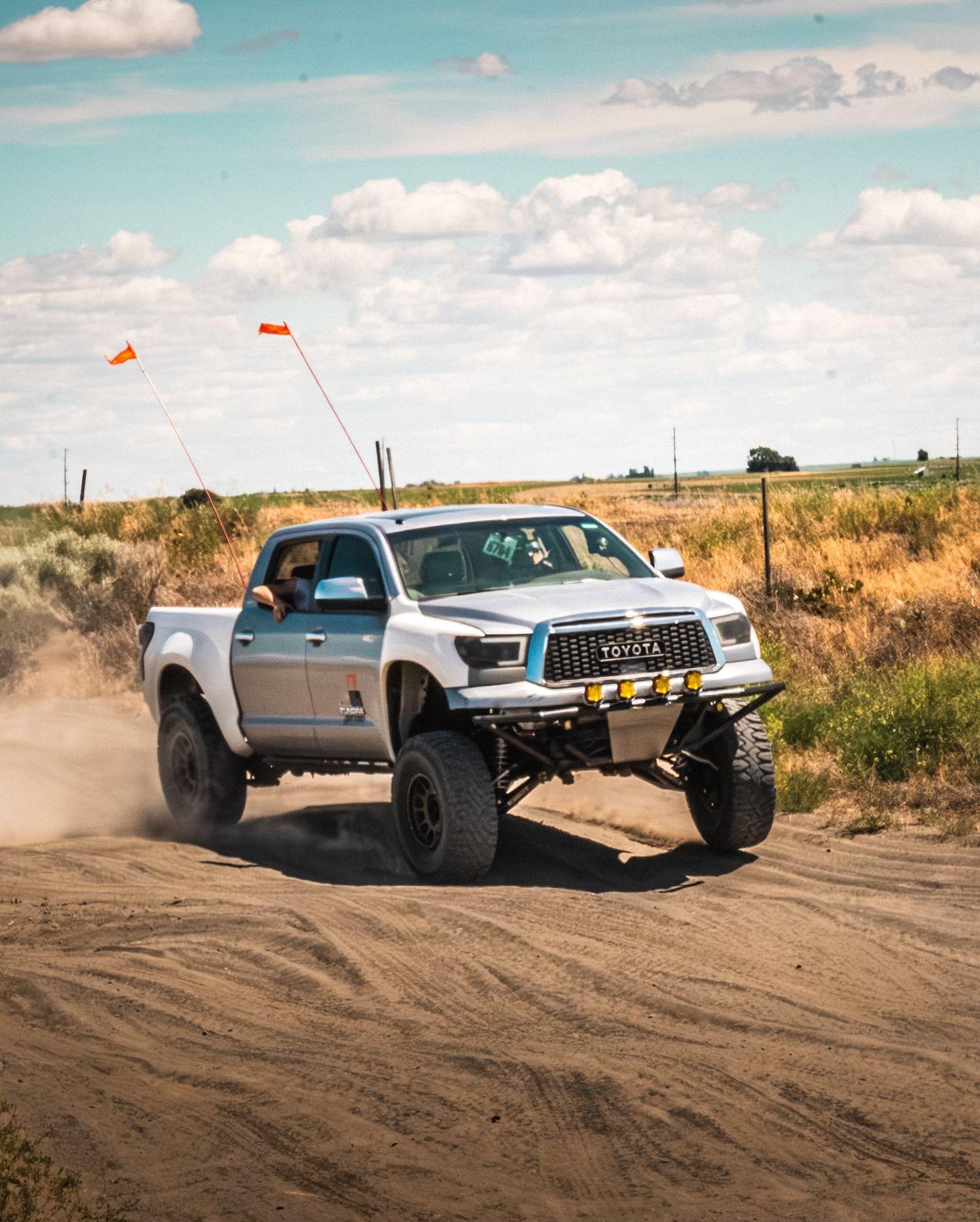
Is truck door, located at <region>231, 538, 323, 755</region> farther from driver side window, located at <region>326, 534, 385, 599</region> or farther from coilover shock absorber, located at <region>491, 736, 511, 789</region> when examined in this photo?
coilover shock absorber, located at <region>491, 736, 511, 789</region>

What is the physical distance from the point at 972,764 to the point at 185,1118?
781 cm

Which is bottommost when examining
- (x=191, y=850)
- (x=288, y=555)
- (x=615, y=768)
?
(x=191, y=850)

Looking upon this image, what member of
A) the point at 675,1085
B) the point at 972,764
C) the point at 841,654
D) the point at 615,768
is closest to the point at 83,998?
the point at 675,1085

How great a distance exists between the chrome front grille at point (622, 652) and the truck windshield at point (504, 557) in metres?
0.79

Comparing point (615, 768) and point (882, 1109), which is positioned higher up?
point (615, 768)

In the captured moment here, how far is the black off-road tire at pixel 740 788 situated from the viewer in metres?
9.92

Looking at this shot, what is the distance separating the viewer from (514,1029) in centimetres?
674

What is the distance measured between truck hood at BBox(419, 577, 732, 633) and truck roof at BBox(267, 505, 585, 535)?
2.38 feet

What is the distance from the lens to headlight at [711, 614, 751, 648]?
384 inches

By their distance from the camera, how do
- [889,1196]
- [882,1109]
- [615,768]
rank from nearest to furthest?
[889,1196] → [882,1109] → [615,768]

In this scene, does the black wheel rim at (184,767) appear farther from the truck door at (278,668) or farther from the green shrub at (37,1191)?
the green shrub at (37,1191)

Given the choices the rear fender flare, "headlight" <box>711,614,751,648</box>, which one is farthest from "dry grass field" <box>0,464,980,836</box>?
the rear fender flare

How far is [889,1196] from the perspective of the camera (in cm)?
496

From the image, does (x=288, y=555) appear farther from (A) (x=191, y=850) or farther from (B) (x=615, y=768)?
(B) (x=615, y=768)
